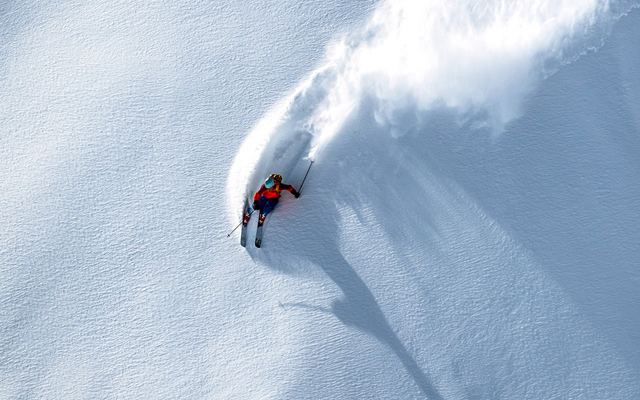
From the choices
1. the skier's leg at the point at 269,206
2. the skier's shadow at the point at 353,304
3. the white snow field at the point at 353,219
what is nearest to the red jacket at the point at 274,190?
the skier's leg at the point at 269,206

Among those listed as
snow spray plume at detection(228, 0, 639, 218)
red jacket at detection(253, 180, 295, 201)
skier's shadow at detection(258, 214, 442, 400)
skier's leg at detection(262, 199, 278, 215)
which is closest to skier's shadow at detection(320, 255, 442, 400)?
A: skier's shadow at detection(258, 214, 442, 400)

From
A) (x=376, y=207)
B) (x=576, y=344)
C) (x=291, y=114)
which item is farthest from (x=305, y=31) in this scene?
(x=576, y=344)

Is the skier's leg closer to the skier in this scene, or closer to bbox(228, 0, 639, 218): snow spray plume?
the skier

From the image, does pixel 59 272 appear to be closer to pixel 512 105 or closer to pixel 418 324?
pixel 418 324

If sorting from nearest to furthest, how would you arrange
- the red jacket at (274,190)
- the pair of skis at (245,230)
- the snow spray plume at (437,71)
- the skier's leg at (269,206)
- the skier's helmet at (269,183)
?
the skier's helmet at (269,183) → the red jacket at (274,190) → the skier's leg at (269,206) → the pair of skis at (245,230) → the snow spray plume at (437,71)

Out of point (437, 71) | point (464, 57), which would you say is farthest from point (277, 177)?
point (464, 57)

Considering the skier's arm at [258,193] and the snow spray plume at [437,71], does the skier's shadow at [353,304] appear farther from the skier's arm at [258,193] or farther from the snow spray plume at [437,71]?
the snow spray plume at [437,71]
